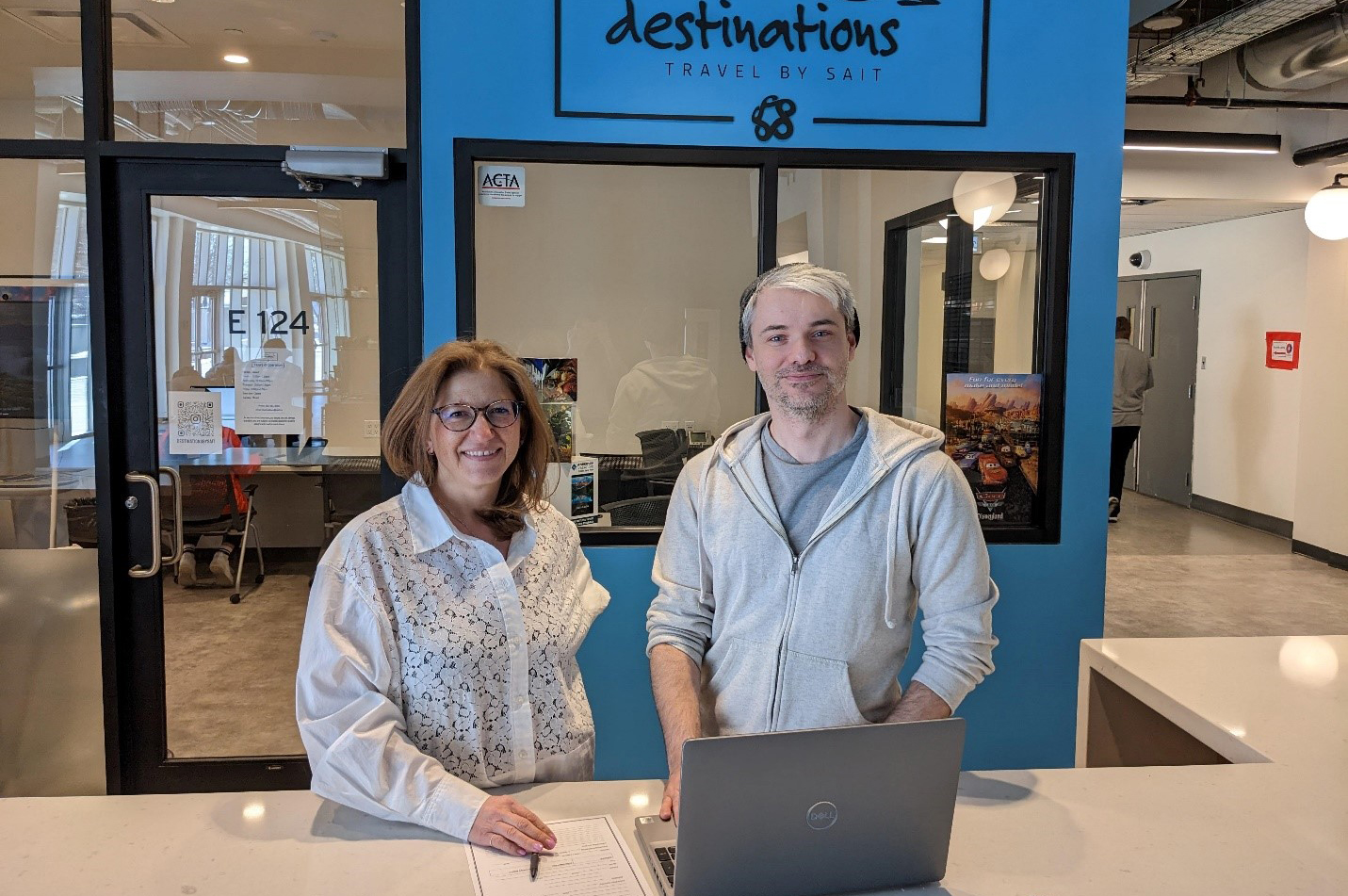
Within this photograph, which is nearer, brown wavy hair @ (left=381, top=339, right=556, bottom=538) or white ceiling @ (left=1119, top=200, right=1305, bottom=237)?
brown wavy hair @ (left=381, top=339, right=556, bottom=538)

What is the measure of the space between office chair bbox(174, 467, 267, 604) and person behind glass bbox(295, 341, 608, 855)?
1820 millimetres

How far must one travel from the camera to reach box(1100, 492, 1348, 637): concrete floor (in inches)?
241

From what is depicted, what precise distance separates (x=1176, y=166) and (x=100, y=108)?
288 inches

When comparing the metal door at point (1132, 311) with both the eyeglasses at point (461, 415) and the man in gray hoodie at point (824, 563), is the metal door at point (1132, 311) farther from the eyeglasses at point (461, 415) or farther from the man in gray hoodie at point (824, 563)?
the eyeglasses at point (461, 415)

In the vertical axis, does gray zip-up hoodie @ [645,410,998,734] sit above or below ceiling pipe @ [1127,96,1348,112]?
below

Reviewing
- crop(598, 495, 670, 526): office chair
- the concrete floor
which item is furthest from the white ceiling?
crop(598, 495, 670, 526): office chair

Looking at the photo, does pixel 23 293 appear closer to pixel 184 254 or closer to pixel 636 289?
pixel 184 254

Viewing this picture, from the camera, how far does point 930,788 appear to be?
1.37 m

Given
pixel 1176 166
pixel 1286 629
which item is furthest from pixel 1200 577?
pixel 1176 166

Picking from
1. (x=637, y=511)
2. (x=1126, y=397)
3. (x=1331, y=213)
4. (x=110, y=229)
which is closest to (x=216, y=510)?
(x=110, y=229)

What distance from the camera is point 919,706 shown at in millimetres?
1858

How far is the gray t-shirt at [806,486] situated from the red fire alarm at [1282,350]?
8246 millimetres

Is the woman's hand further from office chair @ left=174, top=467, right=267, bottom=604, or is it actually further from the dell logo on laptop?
office chair @ left=174, top=467, right=267, bottom=604

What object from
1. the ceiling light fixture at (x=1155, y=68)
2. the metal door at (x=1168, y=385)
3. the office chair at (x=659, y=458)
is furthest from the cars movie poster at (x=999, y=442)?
the metal door at (x=1168, y=385)
